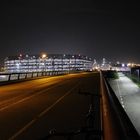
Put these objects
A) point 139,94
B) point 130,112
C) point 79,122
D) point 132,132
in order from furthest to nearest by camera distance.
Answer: point 139,94 < point 130,112 < point 79,122 < point 132,132

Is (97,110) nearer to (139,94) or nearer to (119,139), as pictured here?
(119,139)

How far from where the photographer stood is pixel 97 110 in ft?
56.5

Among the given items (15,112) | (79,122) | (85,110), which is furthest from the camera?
(85,110)

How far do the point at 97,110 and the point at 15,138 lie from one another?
719 cm

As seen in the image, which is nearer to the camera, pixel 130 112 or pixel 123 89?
pixel 130 112

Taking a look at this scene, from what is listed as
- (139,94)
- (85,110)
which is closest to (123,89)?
(139,94)

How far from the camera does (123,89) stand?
93000mm

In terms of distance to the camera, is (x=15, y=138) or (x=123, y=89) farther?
(x=123, y=89)

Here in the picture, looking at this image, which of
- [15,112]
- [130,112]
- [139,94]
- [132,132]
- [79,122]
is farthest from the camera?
[139,94]

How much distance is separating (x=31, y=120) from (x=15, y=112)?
2578mm

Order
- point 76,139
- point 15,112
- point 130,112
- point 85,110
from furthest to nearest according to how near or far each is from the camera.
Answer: point 130,112 < point 85,110 < point 15,112 < point 76,139

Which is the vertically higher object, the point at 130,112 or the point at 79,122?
the point at 79,122

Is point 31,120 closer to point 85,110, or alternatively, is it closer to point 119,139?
point 85,110

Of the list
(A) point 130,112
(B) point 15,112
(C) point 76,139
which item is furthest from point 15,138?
(A) point 130,112
